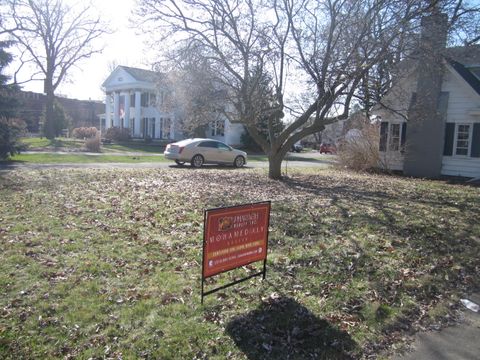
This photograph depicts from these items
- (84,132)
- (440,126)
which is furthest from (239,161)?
(84,132)

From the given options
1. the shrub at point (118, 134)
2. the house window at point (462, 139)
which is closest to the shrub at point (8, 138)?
the house window at point (462, 139)

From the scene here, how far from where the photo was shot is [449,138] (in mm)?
19234

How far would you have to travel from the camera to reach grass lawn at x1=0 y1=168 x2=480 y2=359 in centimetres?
378

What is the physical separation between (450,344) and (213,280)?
265 cm

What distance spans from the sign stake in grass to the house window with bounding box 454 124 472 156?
56.9 feet

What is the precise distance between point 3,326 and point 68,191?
759 cm

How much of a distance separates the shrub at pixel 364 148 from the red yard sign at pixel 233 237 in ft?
55.5

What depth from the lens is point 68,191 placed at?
1095 centimetres

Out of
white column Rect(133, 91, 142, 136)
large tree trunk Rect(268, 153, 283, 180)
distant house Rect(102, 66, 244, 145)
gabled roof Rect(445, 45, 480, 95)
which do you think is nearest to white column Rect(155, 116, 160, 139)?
distant house Rect(102, 66, 244, 145)

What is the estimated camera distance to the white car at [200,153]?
2136 cm

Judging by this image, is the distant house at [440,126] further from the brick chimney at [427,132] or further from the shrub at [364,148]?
the shrub at [364,148]

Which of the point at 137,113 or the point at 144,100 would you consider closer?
the point at 137,113

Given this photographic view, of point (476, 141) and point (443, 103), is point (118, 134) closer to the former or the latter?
point (443, 103)

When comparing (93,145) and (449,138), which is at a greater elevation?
(449,138)
